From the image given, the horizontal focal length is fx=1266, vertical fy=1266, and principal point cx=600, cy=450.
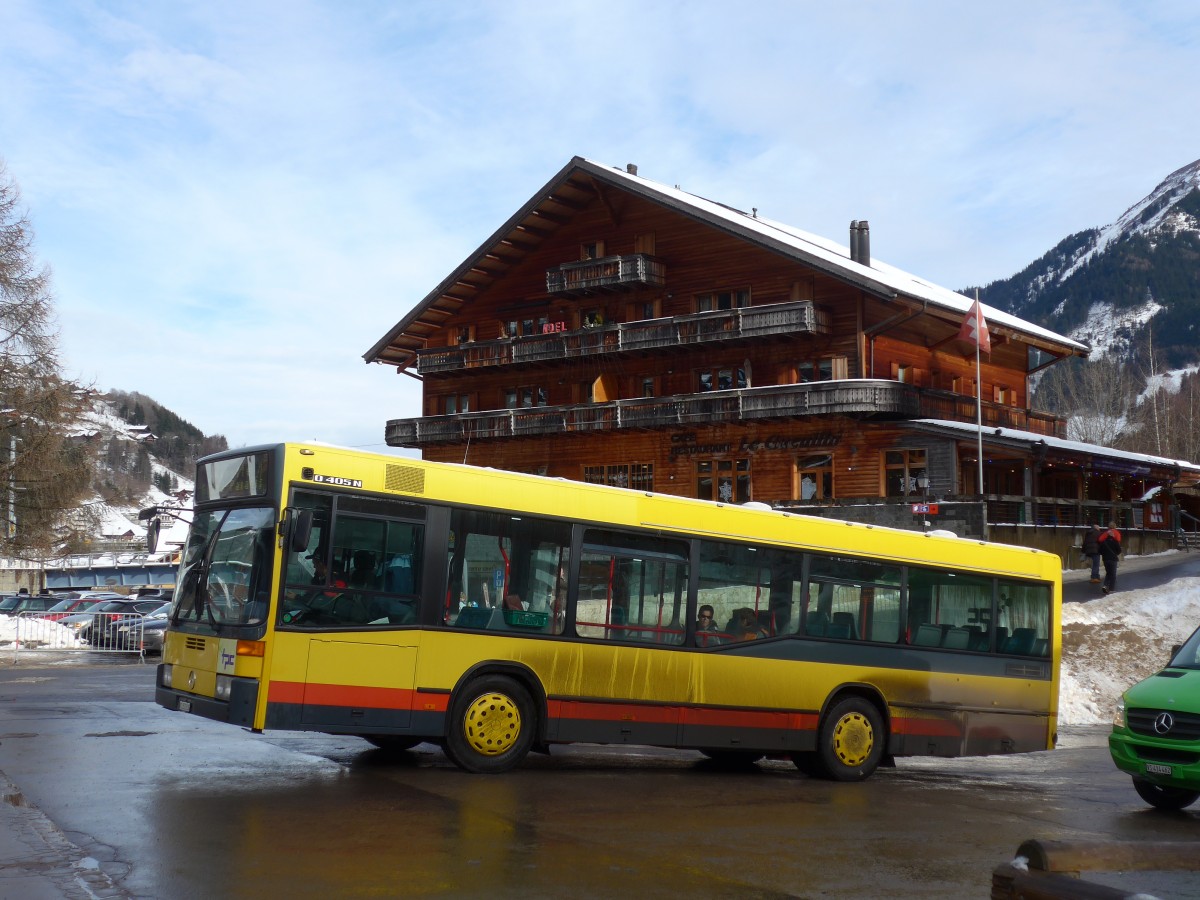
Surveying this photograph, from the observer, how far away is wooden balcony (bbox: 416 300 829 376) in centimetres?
4278

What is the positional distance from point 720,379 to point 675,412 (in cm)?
256

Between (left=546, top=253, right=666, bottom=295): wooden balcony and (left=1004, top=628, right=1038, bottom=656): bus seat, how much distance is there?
31757 mm

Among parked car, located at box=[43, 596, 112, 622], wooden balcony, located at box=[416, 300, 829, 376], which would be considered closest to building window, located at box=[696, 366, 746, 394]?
wooden balcony, located at box=[416, 300, 829, 376]

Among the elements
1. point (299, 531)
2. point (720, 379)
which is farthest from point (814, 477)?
point (299, 531)

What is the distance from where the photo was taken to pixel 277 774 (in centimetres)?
1156

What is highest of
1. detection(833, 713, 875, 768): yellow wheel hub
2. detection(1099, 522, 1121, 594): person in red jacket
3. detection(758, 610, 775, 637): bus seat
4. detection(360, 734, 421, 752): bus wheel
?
detection(1099, 522, 1121, 594): person in red jacket

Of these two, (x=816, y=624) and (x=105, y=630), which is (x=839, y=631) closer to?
(x=816, y=624)

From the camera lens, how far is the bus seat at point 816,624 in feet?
46.5

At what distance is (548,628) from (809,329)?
31359 mm

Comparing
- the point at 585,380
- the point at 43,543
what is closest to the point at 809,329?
the point at 585,380

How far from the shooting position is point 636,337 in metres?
46.4

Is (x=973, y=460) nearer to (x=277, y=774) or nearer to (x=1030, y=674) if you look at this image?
(x=1030, y=674)

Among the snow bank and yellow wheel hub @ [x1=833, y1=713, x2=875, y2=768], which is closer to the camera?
yellow wheel hub @ [x1=833, y1=713, x2=875, y2=768]

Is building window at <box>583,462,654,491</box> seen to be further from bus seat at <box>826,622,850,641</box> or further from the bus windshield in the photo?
the bus windshield
